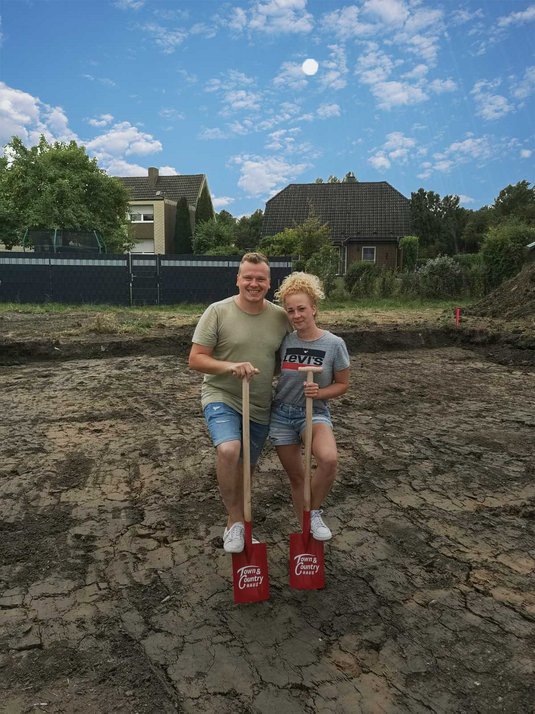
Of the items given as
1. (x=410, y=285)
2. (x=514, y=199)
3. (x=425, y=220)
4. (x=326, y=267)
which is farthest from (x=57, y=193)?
(x=514, y=199)

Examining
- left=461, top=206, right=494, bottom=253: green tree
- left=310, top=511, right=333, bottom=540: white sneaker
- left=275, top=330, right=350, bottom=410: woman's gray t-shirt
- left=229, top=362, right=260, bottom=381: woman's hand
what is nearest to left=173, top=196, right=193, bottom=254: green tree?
left=461, top=206, right=494, bottom=253: green tree

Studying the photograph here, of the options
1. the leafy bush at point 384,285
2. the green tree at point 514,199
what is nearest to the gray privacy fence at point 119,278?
the leafy bush at point 384,285

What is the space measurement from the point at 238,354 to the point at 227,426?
0.41 m

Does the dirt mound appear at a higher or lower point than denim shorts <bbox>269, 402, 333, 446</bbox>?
higher

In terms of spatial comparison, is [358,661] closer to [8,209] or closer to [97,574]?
[97,574]

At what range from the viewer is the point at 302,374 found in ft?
10.2

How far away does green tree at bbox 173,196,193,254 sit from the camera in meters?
43.1

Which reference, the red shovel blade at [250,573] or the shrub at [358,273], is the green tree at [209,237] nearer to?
the shrub at [358,273]

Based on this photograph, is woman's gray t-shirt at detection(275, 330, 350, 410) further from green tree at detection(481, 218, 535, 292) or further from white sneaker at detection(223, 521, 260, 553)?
green tree at detection(481, 218, 535, 292)

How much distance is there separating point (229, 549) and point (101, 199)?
31163 millimetres

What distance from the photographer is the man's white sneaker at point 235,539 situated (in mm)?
2836

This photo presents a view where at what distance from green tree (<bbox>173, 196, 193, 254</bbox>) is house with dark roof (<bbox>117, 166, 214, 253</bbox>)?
3.57ft

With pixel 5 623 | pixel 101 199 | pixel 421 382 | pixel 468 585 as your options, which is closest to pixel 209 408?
pixel 5 623

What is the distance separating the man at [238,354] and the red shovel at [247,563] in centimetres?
11
